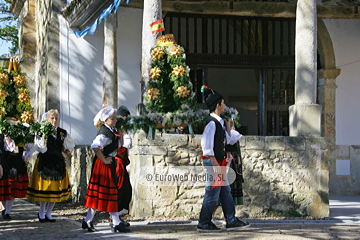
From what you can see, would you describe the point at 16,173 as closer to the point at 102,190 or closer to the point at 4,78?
the point at 4,78

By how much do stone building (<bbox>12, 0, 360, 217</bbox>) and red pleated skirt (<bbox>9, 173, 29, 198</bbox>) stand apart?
150 cm

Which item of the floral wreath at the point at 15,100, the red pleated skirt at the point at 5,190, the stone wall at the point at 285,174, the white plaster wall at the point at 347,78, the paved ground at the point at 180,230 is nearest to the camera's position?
the paved ground at the point at 180,230

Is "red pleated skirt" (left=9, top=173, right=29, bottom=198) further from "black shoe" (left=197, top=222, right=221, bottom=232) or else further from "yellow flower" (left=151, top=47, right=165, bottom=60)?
"black shoe" (left=197, top=222, right=221, bottom=232)

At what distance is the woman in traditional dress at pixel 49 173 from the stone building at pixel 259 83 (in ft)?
3.54

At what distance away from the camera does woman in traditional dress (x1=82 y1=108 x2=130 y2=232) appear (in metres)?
6.82

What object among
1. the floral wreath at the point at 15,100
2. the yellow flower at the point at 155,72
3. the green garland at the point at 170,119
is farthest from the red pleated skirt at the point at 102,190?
the floral wreath at the point at 15,100

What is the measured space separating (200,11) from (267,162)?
14.2 feet

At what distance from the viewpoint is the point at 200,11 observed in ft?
38.2

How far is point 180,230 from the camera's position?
23.0ft

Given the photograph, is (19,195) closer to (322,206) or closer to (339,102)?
(322,206)

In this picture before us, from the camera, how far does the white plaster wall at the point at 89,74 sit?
11906 mm

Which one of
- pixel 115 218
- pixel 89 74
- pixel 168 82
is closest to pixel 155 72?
pixel 168 82

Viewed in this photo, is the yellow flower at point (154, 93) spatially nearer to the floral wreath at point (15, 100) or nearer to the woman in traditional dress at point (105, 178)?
the woman in traditional dress at point (105, 178)

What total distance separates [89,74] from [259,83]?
13.0 feet
